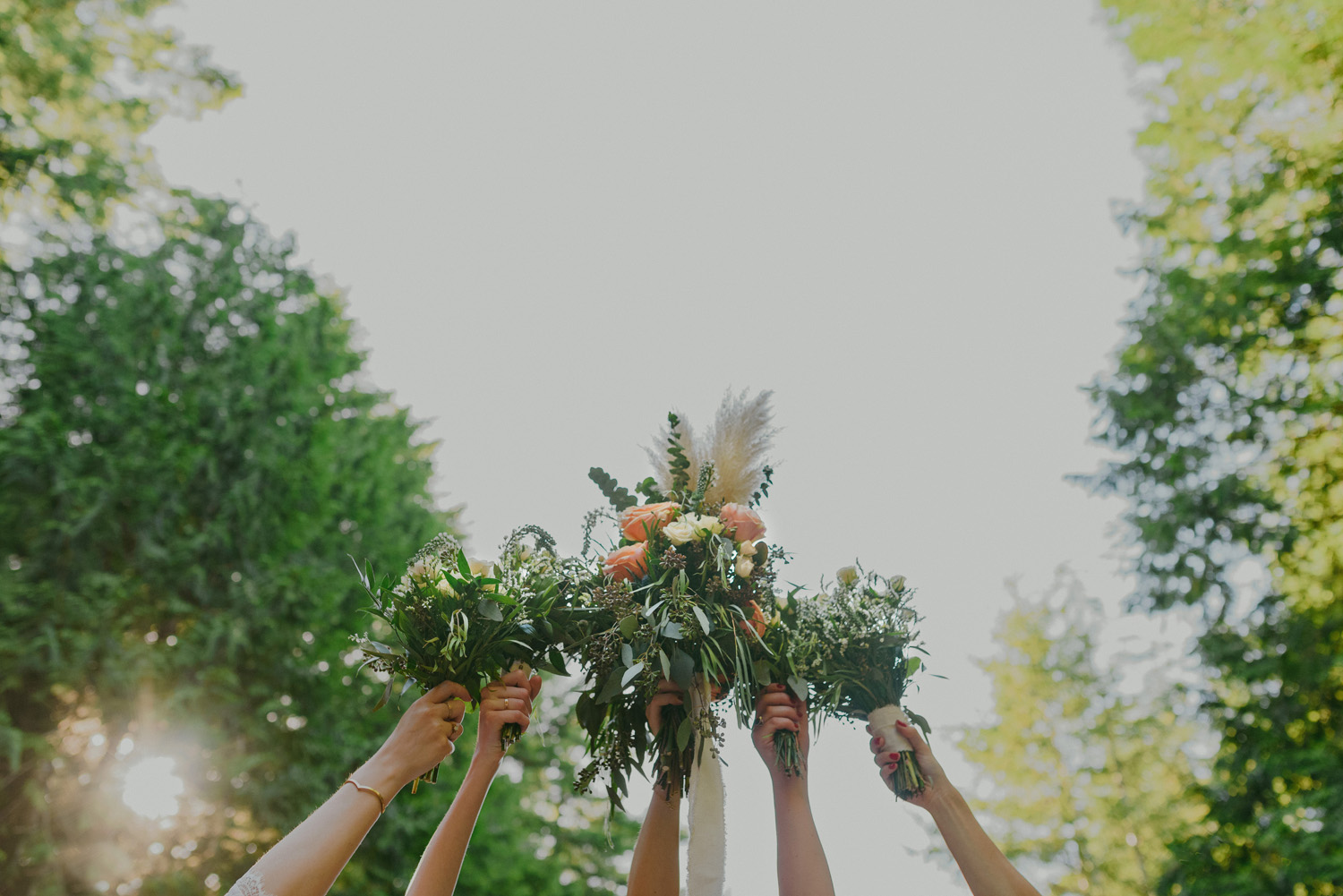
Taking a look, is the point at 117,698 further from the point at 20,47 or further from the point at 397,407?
the point at 20,47

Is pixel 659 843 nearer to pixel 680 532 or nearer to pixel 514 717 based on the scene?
pixel 514 717

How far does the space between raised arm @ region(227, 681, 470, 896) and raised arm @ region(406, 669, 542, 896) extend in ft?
0.31

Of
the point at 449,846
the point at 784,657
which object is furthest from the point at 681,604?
the point at 449,846

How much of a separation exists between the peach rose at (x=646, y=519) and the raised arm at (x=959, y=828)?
104cm

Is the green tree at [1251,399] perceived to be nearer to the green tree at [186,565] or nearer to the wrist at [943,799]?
the wrist at [943,799]

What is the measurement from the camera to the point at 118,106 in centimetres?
959

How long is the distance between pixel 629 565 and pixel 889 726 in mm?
1048

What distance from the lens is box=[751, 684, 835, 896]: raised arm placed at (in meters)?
2.14

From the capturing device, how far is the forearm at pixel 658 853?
7.62 feet

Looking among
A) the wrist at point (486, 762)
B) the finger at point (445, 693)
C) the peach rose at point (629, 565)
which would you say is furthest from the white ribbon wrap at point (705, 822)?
the finger at point (445, 693)

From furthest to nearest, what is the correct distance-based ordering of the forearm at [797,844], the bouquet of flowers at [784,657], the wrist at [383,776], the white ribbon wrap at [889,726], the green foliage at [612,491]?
the green foliage at [612,491] → the white ribbon wrap at [889,726] → the bouquet of flowers at [784,657] → the forearm at [797,844] → the wrist at [383,776]

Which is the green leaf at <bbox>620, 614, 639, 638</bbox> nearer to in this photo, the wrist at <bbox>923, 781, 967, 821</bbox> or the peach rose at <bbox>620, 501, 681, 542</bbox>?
the peach rose at <bbox>620, 501, 681, 542</bbox>

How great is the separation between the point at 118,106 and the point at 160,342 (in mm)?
3169

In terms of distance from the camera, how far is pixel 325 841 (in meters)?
1.84
